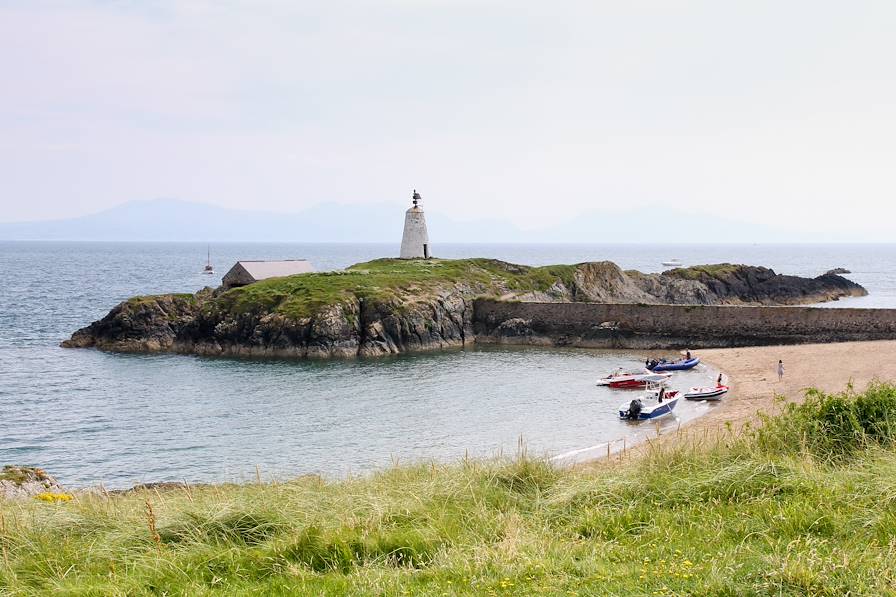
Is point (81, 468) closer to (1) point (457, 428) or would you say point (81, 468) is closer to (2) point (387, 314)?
(1) point (457, 428)

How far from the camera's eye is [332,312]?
51.8 metres

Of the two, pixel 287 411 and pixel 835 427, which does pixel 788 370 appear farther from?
pixel 835 427

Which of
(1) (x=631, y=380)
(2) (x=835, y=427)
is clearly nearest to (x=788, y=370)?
(1) (x=631, y=380)

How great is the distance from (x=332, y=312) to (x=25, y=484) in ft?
110

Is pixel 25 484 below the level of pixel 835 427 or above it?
below

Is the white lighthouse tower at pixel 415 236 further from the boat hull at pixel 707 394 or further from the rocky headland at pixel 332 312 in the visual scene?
the boat hull at pixel 707 394

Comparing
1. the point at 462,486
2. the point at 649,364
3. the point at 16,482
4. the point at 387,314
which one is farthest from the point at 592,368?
the point at 462,486

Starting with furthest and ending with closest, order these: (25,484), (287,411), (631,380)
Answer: (631,380) < (287,411) < (25,484)

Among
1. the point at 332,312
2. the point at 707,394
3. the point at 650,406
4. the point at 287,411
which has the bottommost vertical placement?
the point at 287,411

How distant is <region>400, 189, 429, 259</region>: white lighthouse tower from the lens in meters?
75.9

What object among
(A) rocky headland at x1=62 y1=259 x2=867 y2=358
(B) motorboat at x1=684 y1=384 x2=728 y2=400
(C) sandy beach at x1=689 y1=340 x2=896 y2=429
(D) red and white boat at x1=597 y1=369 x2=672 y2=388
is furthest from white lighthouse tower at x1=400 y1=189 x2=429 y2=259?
(B) motorboat at x1=684 y1=384 x2=728 y2=400

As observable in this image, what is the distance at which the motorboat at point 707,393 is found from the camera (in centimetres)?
3488

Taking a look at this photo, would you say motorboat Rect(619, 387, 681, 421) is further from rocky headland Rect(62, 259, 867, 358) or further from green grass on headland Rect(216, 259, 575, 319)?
green grass on headland Rect(216, 259, 575, 319)

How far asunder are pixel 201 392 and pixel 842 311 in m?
40.2
